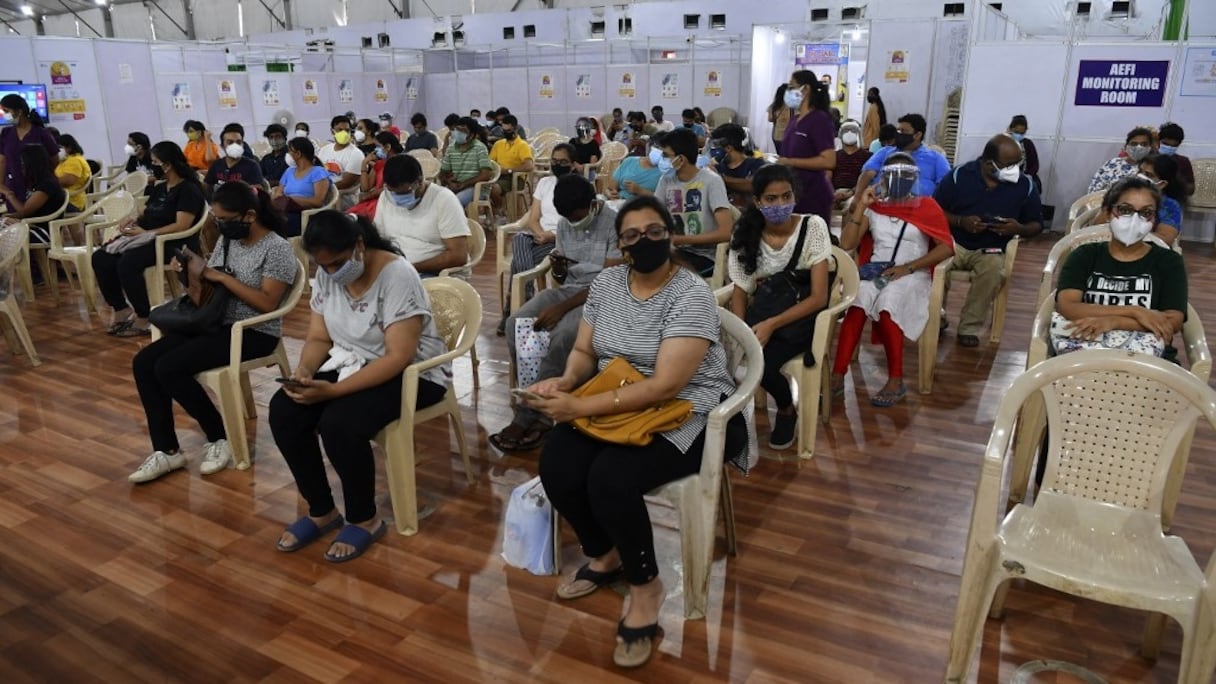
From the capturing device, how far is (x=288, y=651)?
2.43 m

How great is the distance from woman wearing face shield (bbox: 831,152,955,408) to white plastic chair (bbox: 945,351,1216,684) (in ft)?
6.18

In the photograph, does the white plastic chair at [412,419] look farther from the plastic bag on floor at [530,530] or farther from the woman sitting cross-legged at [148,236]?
the woman sitting cross-legged at [148,236]

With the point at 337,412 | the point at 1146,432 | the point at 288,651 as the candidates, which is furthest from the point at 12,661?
the point at 1146,432

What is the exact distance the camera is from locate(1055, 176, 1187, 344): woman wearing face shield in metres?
2.81

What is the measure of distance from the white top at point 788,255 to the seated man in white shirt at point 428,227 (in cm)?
156

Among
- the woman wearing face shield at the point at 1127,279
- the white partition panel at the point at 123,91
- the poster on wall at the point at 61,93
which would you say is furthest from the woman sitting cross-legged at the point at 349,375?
the white partition panel at the point at 123,91

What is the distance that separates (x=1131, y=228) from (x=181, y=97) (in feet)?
41.0

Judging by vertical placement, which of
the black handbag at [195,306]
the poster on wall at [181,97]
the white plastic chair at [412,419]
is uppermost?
the poster on wall at [181,97]

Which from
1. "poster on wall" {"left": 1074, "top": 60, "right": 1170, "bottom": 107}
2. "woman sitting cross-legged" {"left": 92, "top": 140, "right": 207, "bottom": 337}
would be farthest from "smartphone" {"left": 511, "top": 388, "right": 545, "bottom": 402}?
"poster on wall" {"left": 1074, "top": 60, "right": 1170, "bottom": 107}

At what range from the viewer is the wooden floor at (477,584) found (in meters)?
2.35

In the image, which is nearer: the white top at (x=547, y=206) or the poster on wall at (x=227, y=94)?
the white top at (x=547, y=206)

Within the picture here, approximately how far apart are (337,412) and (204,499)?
3.09 ft

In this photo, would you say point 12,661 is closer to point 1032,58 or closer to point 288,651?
point 288,651

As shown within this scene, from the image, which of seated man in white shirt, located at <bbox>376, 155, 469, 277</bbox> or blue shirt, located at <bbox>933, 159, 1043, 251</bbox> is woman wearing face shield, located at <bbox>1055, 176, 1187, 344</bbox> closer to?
blue shirt, located at <bbox>933, 159, 1043, 251</bbox>
